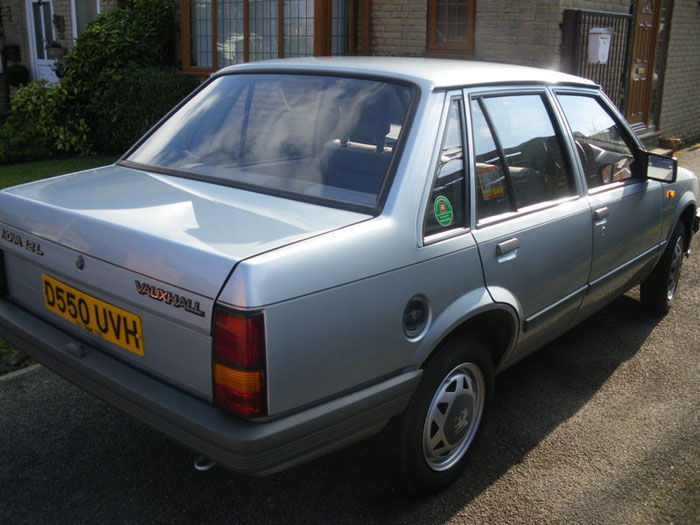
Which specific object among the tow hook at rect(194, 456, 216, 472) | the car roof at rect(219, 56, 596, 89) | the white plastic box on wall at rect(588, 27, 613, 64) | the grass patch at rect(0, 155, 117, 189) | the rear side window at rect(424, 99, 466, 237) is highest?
the white plastic box on wall at rect(588, 27, 613, 64)

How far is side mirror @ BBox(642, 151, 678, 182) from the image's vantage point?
173 inches

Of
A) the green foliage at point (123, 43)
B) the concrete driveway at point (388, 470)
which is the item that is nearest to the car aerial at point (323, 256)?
the concrete driveway at point (388, 470)

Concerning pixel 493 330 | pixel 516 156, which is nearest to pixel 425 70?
pixel 516 156

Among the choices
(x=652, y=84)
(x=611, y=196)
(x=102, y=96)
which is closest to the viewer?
(x=611, y=196)

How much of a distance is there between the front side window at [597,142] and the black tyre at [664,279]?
0.95m

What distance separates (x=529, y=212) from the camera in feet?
10.9

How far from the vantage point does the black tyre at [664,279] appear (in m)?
4.95

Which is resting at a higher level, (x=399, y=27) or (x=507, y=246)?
(x=399, y=27)

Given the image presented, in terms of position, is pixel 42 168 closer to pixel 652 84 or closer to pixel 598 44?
pixel 598 44

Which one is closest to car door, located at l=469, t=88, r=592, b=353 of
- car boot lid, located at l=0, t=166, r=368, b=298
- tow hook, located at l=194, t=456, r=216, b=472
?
Answer: car boot lid, located at l=0, t=166, r=368, b=298

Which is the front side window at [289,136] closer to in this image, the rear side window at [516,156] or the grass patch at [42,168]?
the rear side window at [516,156]

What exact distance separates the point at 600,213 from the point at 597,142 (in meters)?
0.49

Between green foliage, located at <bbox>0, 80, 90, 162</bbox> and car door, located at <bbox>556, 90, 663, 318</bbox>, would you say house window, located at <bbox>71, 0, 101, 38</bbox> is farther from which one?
car door, located at <bbox>556, 90, 663, 318</bbox>

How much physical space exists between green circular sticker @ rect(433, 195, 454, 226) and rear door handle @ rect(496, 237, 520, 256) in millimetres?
290
